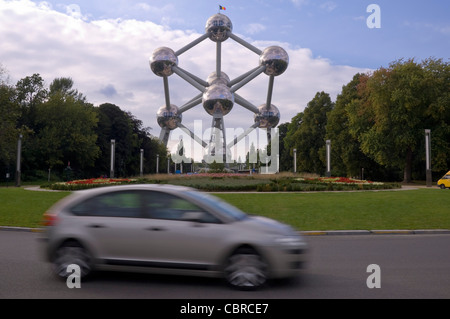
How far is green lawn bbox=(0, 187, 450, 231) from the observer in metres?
14.5

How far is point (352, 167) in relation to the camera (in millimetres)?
59938

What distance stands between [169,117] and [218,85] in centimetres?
909

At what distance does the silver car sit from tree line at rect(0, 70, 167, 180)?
46.1 m

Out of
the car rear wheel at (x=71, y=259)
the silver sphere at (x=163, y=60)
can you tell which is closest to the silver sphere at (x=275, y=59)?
the silver sphere at (x=163, y=60)

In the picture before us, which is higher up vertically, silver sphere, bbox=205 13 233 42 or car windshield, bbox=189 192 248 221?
silver sphere, bbox=205 13 233 42

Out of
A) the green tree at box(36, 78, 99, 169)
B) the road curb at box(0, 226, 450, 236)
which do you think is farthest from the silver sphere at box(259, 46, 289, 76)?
the road curb at box(0, 226, 450, 236)

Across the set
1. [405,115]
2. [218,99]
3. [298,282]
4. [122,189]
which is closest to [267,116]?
[218,99]

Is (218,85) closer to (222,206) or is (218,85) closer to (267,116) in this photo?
(267,116)

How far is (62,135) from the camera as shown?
60.9 m

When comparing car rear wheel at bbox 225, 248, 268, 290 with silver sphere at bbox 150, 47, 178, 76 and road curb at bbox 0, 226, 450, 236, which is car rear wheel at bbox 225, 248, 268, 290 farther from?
silver sphere at bbox 150, 47, 178, 76

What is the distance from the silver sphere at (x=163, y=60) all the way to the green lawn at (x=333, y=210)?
989 inches

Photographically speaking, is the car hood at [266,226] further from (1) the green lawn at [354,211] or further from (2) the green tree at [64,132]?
(2) the green tree at [64,132]

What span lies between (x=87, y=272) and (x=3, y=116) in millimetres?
44761
